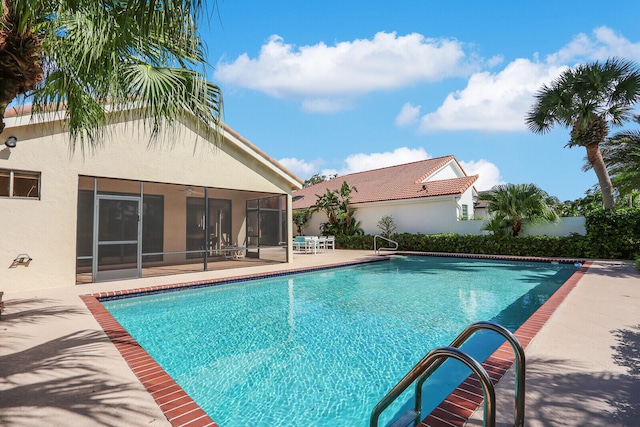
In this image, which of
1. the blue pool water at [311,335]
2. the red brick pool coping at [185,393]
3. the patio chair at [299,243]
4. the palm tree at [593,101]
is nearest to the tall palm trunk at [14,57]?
the red brick pool coping at [185,393]

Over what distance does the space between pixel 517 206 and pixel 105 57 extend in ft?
58.0

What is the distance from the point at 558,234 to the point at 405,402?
55.9 feet

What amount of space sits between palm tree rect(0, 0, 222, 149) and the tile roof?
17182 mm

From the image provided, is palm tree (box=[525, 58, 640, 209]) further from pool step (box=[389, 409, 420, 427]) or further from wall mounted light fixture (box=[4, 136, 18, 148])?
wall mounted light fixture (box=[4, 136, 18, 148])

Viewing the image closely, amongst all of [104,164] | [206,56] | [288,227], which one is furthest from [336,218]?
[206,56]

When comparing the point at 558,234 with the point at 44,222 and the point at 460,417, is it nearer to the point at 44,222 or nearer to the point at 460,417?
the point at 460,417

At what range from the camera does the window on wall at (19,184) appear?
8414 millimetres

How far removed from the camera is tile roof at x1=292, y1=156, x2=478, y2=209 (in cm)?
2105

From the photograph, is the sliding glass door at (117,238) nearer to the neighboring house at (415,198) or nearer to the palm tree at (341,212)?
the palm tree at (341,212)

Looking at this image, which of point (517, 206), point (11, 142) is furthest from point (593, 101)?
point (11, 142)

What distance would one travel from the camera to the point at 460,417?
277cm

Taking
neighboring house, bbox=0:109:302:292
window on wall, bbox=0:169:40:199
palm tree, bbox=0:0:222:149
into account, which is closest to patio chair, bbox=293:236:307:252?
neighboring house, bbox=0:109:302:292

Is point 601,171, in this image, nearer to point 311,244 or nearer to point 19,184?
point 311,244

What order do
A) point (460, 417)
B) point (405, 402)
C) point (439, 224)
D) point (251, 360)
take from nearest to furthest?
point (460, 417), point (405, 402), point (251, 360), point (439, 224)
